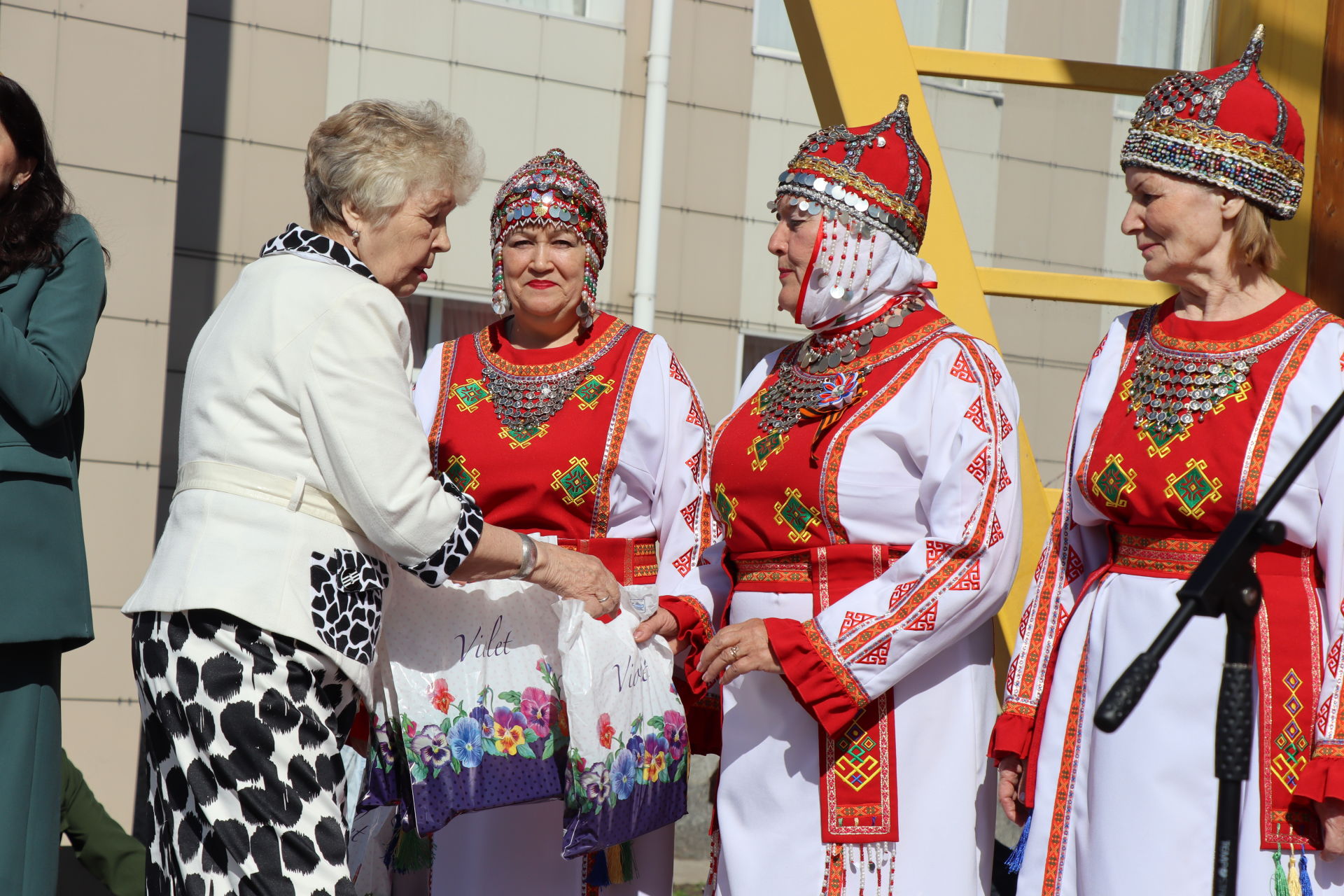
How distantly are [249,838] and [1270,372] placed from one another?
198 centimetres

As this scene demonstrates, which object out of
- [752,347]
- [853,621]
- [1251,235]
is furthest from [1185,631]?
[752,347]

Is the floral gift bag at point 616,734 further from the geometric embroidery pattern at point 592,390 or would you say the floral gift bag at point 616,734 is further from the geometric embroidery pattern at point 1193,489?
the geometric embroidery pattern at point 1193,489

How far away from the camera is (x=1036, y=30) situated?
14.4 ft

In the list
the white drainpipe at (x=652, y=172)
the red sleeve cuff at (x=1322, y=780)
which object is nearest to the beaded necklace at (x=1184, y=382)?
the red sleeve cuff at (x=1322, y=780)

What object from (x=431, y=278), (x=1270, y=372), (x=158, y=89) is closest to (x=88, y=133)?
(x=158, y=89)

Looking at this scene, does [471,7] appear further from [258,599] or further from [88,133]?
[258,599]

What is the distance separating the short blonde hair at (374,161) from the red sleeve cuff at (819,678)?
1.17 m

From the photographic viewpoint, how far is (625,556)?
362cm

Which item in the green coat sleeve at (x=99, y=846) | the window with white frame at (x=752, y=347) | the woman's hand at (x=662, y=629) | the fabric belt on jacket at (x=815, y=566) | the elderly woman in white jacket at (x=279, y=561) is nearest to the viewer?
the elderly woman in white jacket at (x=279, y=561)

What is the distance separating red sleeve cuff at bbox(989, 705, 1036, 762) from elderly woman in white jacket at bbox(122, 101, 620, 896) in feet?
3.56

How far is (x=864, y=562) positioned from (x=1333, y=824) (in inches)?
39.4

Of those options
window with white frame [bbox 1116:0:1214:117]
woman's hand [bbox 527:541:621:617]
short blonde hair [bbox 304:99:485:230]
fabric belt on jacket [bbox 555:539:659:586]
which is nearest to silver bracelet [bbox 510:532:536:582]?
woman's hand [bbox 527:541:621:617]

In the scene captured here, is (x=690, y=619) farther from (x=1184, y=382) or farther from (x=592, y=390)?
(x=1184, y=382)

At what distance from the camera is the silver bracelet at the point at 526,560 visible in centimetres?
302
